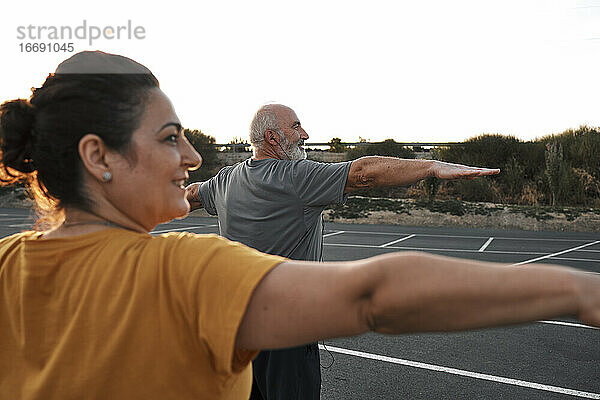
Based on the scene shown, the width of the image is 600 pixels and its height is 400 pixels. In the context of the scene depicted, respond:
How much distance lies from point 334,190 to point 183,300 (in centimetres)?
191

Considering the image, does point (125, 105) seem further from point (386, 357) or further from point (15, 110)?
point (386, 357)

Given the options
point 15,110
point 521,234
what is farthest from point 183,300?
point 521,234

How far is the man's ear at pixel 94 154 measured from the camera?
1.04 meters

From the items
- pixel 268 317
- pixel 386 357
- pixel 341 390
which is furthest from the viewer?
pixel 386 357

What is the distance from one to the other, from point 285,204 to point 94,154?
1.88 meters

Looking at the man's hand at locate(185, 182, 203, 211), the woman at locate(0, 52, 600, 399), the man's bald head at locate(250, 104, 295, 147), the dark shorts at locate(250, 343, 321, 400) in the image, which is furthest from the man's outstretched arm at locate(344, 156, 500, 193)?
the woman at locate(0, 52, 600, 399)

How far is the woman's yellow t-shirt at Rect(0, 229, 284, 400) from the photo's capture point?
0.90 metres

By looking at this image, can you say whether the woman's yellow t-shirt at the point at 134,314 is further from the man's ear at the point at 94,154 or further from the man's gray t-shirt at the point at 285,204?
the man's gray t-shirt at the point at 285,204

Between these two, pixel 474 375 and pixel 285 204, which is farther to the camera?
pixel 474 375

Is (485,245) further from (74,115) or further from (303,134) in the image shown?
(74,115)

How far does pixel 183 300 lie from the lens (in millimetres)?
924

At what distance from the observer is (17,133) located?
1.17m

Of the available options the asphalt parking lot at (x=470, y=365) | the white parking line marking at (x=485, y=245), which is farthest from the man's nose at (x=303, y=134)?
the white parking line marking at (x=485, y=245)

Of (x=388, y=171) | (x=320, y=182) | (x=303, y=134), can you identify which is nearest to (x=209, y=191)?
(x=303, y=134)
